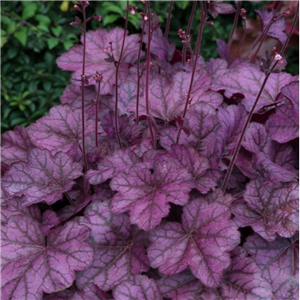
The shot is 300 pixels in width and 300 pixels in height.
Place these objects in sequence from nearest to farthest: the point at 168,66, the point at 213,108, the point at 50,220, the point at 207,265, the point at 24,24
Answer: the point at 207,265, the point at 50,220, the point at 213,108, the point at 168,66, the point at 24,24

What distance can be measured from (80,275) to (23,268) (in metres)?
0.14

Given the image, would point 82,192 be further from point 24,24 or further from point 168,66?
point 24,24

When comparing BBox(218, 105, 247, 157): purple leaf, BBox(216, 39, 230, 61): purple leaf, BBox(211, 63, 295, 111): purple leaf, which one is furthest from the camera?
BBox(216, 39, 230, 61): purple leaf

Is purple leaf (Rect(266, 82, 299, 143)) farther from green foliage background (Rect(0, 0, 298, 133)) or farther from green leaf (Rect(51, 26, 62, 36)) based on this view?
green leaf (Rect(51, 26, 62, 36))

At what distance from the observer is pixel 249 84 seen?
4.64 ft

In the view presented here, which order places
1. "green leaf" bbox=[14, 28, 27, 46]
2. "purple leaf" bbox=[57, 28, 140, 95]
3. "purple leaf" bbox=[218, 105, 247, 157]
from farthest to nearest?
"green leaf" bbox=[14, 28, 27, 46], "purple leaf" bbox=[57, 28, 140, 95], "purple leaf" bbox=[218, 105, 247, 157]

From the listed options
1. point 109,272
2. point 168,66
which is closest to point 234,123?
point 168,66

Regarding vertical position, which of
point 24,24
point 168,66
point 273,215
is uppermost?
point 168,66

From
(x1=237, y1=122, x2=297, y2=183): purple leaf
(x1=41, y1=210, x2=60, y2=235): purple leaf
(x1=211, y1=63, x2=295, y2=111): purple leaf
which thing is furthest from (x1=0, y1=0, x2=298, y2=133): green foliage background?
(x1=41, y1=210, x2=60, y2=235): purple leaf

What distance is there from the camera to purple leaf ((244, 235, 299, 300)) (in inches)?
44.3

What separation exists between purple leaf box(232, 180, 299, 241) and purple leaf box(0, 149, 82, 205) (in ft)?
1.47

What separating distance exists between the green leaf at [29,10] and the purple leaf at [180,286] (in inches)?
82.7

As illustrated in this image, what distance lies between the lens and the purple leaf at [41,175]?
3.84 ft

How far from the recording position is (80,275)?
111cm
